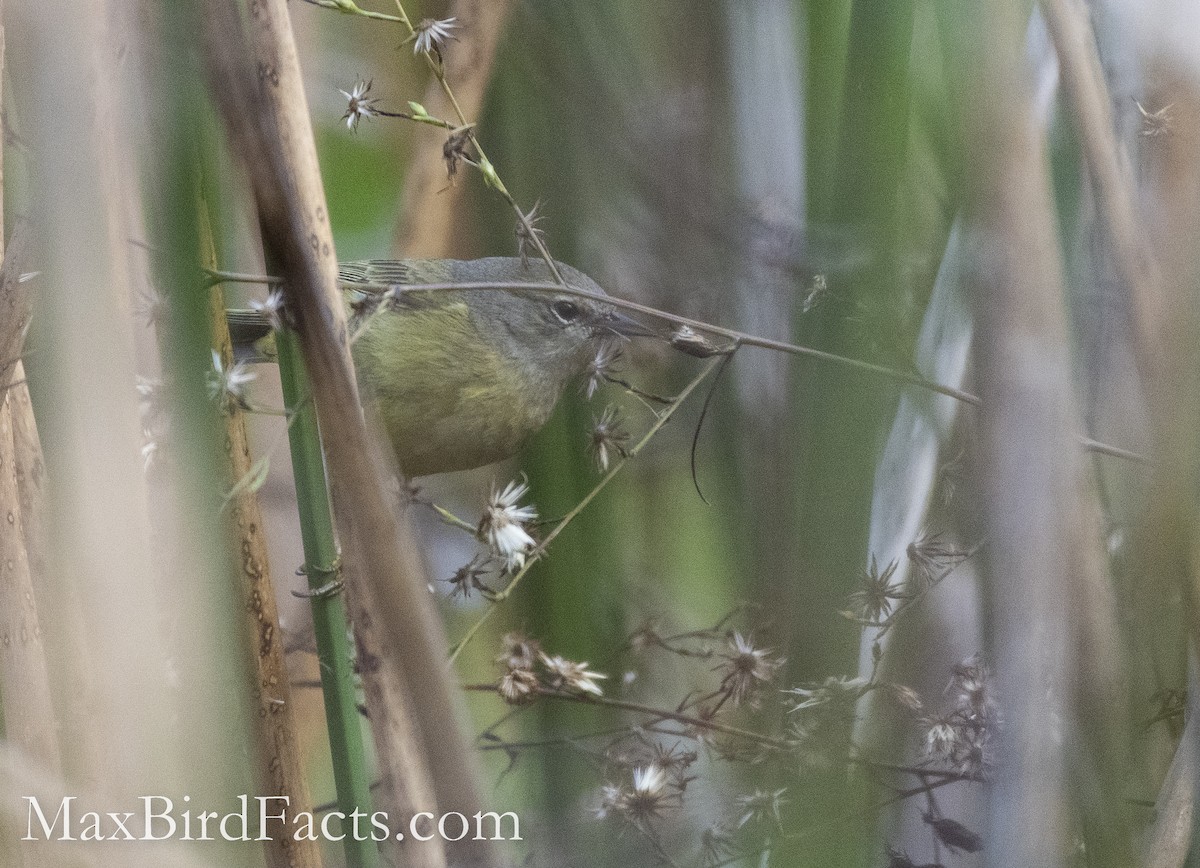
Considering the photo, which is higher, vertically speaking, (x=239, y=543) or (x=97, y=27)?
(x=97, y=27)

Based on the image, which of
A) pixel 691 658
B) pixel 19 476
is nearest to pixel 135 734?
pixel 19 476

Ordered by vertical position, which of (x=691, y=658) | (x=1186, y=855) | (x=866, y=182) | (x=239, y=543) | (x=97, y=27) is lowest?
(x=1186, y=855)

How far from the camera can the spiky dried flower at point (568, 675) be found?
0.64m

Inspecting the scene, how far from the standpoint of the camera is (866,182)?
0.67 meters

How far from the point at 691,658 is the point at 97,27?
0.53 m

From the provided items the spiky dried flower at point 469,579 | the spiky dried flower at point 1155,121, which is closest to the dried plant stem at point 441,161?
the spiky dried flower at point 469,579

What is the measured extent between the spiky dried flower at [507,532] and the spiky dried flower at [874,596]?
0.22m

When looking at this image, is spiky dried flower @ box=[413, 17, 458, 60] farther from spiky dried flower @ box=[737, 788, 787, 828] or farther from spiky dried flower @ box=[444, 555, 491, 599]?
spiky dried flower @ box=[737, 788, 787, 828]

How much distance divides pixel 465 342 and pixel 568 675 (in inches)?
11.3

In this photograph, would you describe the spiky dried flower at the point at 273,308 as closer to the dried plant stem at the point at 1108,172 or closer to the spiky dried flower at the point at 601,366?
the spiky dried flower at the point at 601,366

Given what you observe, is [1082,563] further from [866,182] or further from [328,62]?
[328,62]

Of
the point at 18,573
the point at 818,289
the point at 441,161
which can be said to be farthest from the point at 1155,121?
the point at 18,573

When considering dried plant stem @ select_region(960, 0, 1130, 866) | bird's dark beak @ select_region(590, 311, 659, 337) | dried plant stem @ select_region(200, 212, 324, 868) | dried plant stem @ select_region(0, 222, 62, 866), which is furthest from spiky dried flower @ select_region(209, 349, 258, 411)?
dried plant stem @ select_region(960, 0, 1130, 866)

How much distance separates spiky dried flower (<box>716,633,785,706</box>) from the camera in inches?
25.6
